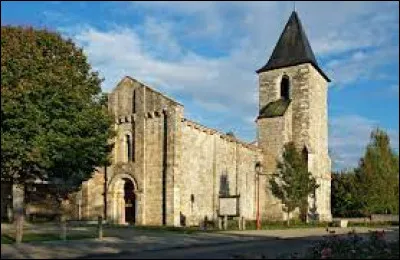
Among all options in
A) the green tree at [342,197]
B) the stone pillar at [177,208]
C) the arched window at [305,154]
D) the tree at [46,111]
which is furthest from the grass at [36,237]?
the green tree at [342,197]

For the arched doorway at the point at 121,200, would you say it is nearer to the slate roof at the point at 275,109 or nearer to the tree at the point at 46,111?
the tree at the point at 46,111

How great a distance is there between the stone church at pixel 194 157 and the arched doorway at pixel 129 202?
0.24 feet

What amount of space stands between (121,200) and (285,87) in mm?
20403

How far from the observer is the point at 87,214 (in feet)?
145

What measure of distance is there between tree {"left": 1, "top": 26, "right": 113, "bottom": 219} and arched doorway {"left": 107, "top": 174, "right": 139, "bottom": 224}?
604cm

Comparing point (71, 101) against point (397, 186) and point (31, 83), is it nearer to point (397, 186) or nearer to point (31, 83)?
point (31, 83)

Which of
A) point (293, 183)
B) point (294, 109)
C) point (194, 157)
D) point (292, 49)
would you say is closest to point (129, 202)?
point (194, 157)

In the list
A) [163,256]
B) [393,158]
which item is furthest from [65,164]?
[393,158]

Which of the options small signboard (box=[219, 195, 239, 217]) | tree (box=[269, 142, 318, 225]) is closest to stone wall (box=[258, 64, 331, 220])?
tree (box=[269, 142, 318, 225])

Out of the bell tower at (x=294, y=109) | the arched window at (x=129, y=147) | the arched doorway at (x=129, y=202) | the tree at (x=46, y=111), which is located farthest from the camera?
the bell tower at (x=294, y=109)

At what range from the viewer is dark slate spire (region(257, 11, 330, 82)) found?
2164 inches

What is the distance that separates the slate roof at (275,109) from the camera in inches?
2110

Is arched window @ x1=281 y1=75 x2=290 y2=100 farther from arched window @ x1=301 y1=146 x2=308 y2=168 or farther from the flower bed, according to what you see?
the flower bed

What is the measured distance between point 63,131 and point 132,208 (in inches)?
448
